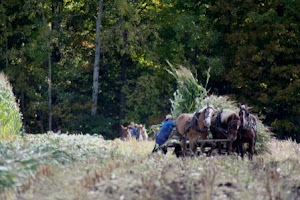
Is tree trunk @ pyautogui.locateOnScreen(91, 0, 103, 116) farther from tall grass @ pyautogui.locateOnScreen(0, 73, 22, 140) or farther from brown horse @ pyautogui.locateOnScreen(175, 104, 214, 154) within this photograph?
brown horse @ pyautogui.locateOnScreen(175, 104, 214, 154)

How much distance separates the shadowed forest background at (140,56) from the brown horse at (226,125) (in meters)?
18.1

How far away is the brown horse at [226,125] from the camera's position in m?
17.5

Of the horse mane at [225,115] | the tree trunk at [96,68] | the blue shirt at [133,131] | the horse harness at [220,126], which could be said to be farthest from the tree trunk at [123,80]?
the horse mane at [225,115]

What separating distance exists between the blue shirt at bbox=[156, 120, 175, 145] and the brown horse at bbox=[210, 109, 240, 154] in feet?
4.26

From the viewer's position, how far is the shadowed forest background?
3672 centimetres

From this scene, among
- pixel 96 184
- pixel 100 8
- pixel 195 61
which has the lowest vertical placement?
pixel 96 184

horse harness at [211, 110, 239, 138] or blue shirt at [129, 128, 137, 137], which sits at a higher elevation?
horse harness at [211, 110, 239, 138]

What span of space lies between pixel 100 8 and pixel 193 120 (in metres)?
24.6

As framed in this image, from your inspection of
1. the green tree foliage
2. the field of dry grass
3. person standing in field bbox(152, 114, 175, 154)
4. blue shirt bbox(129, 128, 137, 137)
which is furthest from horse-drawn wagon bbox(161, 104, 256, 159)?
the green tree foliage

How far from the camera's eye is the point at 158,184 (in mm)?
8297

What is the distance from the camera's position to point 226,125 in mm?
17625

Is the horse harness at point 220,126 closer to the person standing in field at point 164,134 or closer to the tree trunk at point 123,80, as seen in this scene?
the person standing in field at point 164,134

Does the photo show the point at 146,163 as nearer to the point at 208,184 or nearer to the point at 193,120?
the point at 208,184

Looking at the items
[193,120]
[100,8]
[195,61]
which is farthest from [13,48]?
[193,120]
